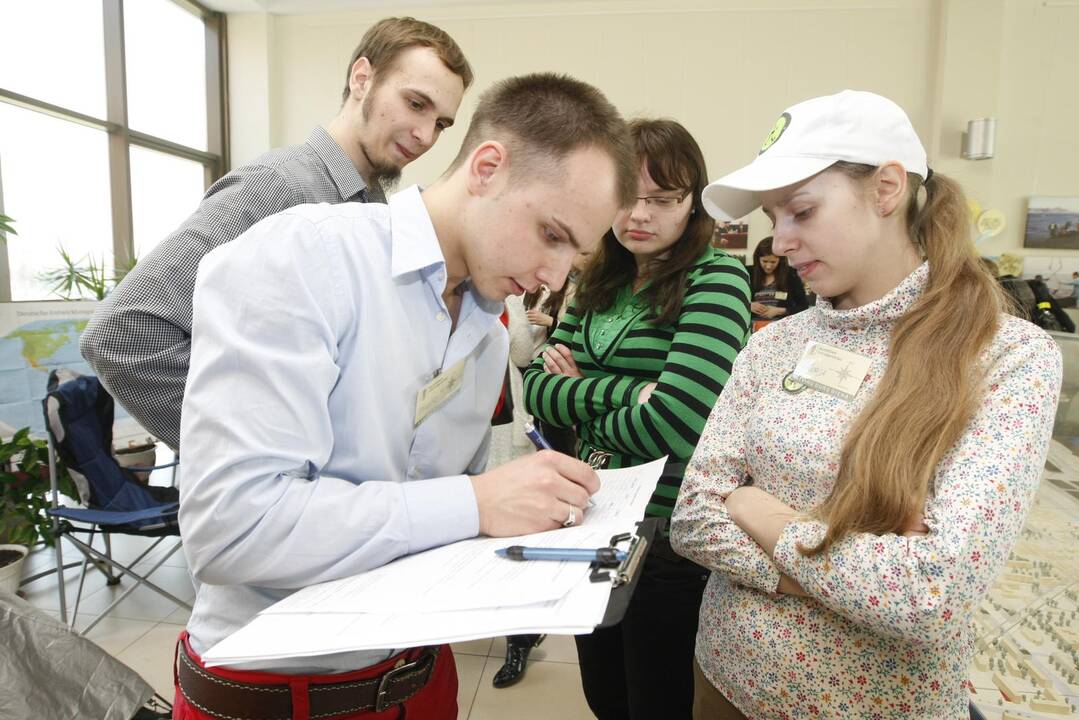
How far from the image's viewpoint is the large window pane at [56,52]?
12.8 ft

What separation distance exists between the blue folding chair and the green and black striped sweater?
6.66 feet

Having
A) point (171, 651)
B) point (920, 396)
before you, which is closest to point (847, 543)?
point (920, 396)

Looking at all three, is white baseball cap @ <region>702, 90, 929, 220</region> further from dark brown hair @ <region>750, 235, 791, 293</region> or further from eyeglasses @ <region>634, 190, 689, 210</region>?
dark brown hair @ <region>750, 235, 791, 293</region>

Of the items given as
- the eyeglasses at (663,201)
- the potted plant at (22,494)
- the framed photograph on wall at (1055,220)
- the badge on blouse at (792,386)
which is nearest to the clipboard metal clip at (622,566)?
the badge on blouse at (792,386)

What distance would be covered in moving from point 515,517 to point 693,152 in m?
1.05

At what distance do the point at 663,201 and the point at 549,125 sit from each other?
659 mm

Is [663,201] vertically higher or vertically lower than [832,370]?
higher

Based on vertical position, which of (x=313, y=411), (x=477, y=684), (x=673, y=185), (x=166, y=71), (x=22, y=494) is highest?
(x=166, y=71)

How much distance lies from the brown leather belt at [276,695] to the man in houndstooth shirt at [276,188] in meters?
0.60

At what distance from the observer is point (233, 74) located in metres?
6.12

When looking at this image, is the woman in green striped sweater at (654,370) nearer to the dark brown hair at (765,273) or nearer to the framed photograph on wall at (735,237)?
the dark brown hair at (765,273)

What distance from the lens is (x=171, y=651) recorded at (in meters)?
2.61

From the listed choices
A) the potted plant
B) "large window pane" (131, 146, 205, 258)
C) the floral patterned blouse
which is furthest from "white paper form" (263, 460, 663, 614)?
"large window pane" (131, 146, 205, 258)

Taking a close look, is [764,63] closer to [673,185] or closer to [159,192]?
[673,185]
